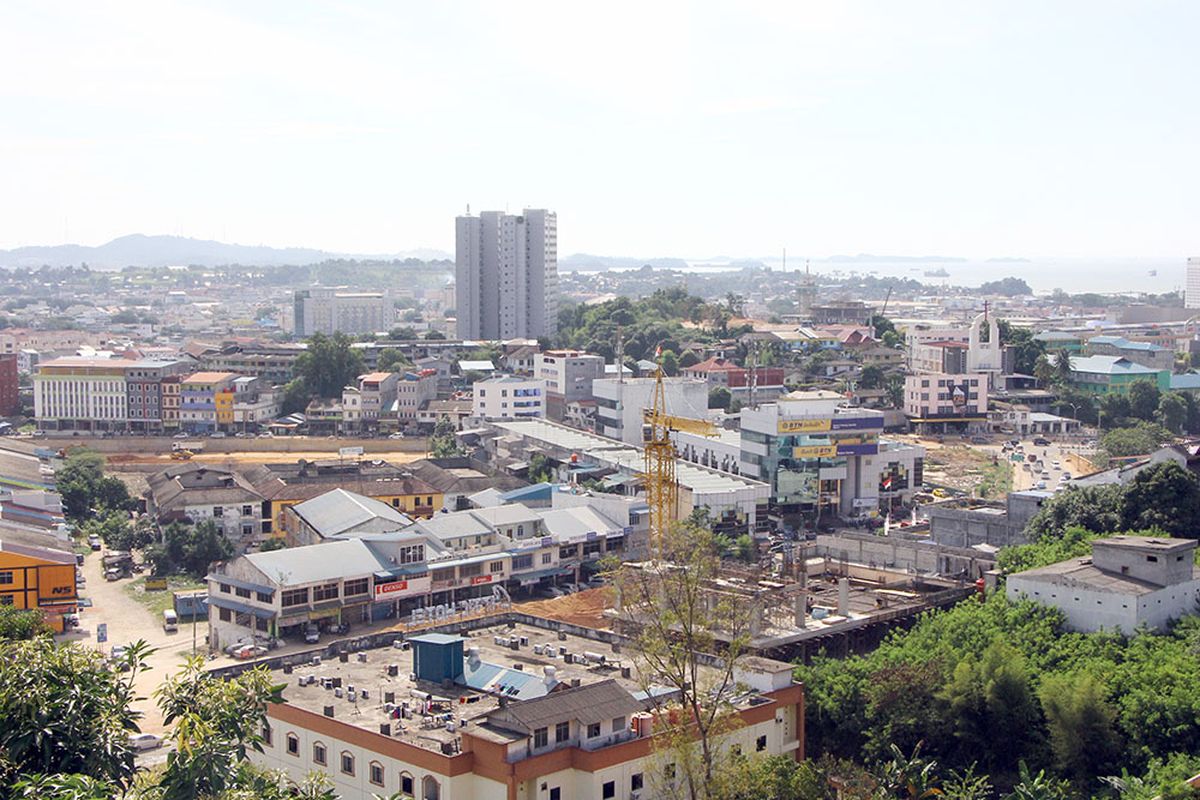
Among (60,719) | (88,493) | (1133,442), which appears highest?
(60,719)

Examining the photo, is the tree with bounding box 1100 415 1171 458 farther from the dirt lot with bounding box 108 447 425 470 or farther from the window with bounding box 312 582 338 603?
the window with bounding box 312 582 338 603

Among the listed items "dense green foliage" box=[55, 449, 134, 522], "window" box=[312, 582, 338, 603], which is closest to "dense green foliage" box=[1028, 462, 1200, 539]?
"window" box=[312, 582, 338, 603]

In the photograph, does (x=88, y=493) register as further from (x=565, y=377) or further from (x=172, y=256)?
(x=172, y=256)

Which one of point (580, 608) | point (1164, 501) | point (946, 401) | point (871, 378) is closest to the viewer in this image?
point (580, 608)

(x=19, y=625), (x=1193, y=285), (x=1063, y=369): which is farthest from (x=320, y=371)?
(x=1193, y=285)

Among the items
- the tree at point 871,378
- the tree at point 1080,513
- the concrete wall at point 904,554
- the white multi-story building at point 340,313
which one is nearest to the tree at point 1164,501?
the tree at point 1080,513

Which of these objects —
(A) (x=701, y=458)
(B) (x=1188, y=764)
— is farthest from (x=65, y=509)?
(B) (x=1188, y=764)
